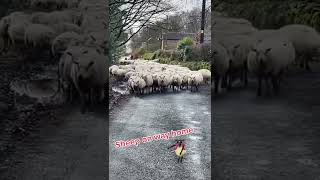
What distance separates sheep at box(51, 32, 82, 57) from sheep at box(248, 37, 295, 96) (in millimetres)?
1138

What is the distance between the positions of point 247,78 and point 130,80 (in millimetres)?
771

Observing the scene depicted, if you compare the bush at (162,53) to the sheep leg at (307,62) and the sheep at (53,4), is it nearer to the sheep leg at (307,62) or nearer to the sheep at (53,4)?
the sheep at (53,4)

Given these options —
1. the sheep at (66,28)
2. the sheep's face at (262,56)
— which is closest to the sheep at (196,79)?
the sheep's face at (262,56)

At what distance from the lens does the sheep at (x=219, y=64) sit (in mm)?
2654

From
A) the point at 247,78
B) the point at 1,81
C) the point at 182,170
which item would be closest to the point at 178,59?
the point at 247,78

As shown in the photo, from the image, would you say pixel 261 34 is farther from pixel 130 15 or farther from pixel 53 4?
pixel 53 4

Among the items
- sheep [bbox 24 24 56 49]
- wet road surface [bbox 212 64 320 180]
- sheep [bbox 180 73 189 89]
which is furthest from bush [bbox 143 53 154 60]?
sheep [bbox 24 24 56 49]

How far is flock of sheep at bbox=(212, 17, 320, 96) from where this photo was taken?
2686mm

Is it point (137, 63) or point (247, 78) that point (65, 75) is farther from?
point (247, 78)

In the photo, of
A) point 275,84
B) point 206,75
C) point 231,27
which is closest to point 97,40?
point 206,75

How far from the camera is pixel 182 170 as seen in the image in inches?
101

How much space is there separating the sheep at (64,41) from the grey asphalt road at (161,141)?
1.70 feet

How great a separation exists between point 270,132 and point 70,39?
1.43m

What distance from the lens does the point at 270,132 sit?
2670 mm
